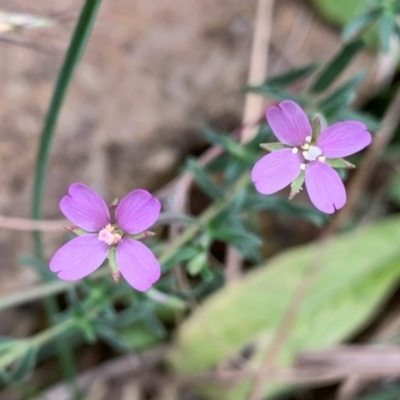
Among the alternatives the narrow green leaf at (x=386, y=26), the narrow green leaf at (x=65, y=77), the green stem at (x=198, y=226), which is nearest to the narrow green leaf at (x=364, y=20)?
the narrow green leaf at (x=386, y=26)

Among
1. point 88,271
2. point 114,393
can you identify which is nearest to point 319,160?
point 88,271

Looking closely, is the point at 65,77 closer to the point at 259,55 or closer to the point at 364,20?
the point at 364,20

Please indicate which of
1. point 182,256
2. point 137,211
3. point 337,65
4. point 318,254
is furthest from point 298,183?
point 318,254

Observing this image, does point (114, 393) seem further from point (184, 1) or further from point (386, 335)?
point (184, 1)

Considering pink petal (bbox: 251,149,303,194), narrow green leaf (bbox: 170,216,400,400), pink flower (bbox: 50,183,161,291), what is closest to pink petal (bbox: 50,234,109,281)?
pink flower (bbox: 50,183,161,291)

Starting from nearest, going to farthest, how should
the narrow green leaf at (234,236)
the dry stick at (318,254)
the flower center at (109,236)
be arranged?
1. the flower center at (109,236)
2. the narrow green leaf at (234,236)
3. the dry stick at (318,254)

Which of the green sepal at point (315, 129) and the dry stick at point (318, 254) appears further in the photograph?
the dry stick at point (318, 254)

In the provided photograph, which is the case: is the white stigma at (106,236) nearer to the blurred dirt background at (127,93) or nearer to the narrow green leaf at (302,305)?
the blurred dirt background at (127,93)
